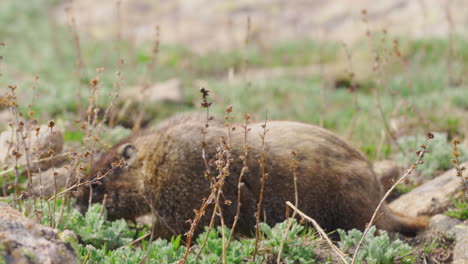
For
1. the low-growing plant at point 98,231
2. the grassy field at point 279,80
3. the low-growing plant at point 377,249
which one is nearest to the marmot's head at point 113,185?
the low-growing plant at point 98,231

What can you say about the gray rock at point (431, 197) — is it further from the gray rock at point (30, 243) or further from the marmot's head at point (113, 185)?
the gray rock at point (30, 243)

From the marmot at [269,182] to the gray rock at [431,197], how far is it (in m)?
0.28

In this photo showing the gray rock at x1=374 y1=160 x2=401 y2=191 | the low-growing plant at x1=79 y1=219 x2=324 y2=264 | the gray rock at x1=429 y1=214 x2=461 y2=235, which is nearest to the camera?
the low-growing plant at x1=79 y1=219 x2=324 y2=264

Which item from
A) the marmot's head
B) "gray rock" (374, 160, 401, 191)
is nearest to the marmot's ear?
the marmot's head

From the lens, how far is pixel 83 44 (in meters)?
13.8

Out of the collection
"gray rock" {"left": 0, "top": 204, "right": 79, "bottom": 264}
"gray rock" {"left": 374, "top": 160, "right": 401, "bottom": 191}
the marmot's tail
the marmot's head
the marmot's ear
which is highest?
"gray rock" {"left": 0, "top": 204, "right": 79, "bottom": 264}

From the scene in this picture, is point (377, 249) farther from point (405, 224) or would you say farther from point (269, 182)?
point (405, 224)

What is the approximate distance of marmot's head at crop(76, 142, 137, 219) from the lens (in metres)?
5.07

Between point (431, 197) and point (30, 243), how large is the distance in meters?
3.79

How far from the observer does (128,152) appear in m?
5.17

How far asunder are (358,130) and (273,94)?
2.66 metres

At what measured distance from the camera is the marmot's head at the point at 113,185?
16.6ft

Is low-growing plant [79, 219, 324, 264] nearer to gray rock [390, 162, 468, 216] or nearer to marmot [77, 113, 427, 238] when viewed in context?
marmot [77, 113, 427, 238]

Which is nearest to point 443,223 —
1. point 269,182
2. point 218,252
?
point 269,182
